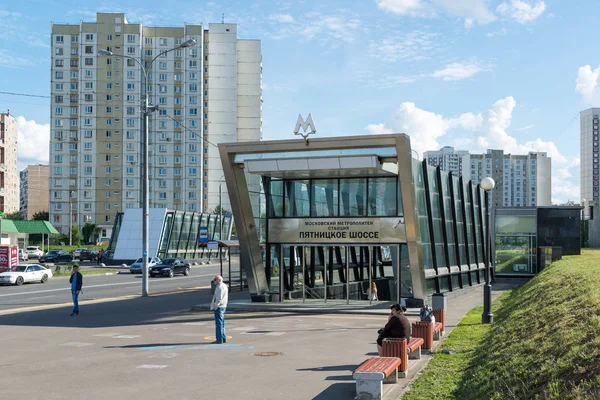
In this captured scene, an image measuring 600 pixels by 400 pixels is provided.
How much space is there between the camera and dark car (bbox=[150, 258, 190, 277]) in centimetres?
5209

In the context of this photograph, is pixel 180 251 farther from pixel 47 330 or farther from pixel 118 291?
pixel 47 330

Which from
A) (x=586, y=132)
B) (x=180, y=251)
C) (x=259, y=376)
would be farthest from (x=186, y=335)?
(x=586, y=132)

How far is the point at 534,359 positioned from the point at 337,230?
16.9 meters

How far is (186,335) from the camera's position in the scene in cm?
1762

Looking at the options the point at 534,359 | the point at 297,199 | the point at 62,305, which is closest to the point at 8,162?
the point at 62,305

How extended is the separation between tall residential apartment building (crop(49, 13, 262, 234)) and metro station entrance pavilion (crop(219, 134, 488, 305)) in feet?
313

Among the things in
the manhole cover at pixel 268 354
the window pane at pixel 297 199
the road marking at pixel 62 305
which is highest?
the window pane at pixel 297 199

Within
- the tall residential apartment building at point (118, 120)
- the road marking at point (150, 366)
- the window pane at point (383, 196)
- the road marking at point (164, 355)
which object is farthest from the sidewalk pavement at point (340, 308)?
the tall residential apartment building at point (118, 120)

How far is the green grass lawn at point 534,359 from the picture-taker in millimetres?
8219

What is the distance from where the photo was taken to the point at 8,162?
423 ft

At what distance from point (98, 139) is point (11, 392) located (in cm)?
11887

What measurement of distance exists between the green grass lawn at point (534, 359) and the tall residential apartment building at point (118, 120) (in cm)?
11071

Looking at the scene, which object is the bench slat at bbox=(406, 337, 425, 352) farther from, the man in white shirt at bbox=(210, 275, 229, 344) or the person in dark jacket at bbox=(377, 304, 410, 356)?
the man in white shirt at bbox=(210, 275, 229, 344)

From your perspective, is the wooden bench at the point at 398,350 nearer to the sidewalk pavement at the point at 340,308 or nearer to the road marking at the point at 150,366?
the road marking at the point at 150,366
